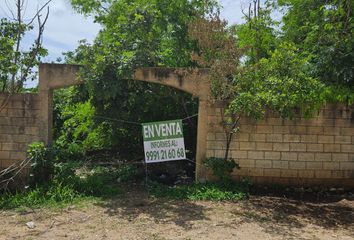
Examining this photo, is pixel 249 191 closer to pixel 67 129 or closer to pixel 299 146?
pixel 299 146

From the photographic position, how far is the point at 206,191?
7723 millimetres

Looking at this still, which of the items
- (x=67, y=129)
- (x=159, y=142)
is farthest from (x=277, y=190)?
(x=67, y=129)

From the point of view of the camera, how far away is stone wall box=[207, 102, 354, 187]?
8320 millimetres

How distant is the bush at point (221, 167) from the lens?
314 inches

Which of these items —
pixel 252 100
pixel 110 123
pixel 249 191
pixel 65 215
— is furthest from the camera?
pixel 110 123

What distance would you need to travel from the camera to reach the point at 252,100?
286 inches

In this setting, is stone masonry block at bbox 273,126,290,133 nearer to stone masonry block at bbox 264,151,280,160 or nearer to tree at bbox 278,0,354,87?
stone masonry block at bbox 264,151,280,160

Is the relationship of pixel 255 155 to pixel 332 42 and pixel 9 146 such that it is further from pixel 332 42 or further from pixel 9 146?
pixel 9 146

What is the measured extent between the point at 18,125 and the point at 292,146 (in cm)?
569

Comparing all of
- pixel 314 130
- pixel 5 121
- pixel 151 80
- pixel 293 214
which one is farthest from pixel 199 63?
pixel 5 121

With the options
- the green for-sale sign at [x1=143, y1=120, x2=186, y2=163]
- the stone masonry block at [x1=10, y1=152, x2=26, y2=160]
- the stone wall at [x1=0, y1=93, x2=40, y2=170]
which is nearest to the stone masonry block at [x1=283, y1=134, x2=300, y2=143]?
the green for-sale sign at [x1=143, y1=120, x2=186, y2=163]

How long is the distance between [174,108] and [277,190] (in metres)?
3.19

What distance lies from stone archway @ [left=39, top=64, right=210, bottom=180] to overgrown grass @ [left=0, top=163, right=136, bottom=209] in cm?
86

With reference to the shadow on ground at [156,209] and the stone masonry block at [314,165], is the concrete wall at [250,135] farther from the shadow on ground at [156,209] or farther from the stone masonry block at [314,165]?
the shadow on ground at [156,209]
